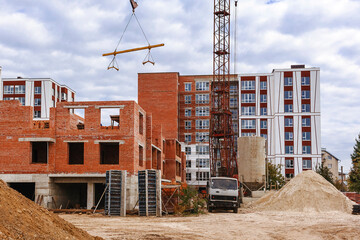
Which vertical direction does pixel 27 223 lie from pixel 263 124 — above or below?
below

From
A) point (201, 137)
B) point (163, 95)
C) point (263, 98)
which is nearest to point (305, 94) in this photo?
point (263, 98)

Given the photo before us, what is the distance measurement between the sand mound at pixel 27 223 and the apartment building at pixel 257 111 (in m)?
74.1

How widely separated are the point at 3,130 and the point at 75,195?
922 cm

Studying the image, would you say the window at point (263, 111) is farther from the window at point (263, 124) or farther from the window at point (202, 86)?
the window at point (202, 86)

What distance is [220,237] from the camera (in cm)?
1769

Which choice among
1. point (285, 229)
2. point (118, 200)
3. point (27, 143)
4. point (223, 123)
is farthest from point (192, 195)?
point (223, 123)

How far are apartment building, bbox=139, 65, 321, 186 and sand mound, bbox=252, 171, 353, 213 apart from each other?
46574 mm

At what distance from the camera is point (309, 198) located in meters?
34.3

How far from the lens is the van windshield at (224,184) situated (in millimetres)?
31152

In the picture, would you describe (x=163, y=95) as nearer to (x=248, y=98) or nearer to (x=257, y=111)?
(x=248, y=98)

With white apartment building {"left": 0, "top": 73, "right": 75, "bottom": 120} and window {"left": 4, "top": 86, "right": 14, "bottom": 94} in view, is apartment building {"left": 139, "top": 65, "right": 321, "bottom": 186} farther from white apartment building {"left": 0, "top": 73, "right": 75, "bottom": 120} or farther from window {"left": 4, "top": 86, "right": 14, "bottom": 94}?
window {"left": 4, "top": 86, "right": 14, "bottom": 94}

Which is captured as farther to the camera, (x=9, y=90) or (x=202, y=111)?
(x=9, y=90)

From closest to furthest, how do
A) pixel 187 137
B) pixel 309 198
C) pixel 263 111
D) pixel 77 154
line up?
pixel 309 198
pixel 77 154
pixel 263 111
pixel 187 137

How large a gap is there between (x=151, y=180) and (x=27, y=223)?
1886cm
